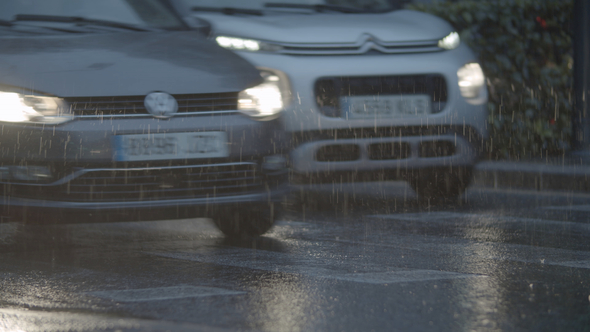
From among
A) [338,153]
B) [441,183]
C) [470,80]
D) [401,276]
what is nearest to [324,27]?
[338,153]

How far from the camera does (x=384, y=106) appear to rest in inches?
275

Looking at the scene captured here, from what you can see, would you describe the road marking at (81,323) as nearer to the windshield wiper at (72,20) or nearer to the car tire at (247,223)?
the car tire at (247,223)

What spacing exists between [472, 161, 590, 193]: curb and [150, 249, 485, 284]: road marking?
3605 mm

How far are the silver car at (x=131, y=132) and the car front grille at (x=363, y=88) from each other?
1.43m

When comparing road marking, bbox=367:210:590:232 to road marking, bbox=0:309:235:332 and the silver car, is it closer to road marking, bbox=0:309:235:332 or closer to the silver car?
the silver car

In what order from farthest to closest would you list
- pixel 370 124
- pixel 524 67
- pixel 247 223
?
1. pixel 524 67
2. pixel 370 124
3. pixel 247 223

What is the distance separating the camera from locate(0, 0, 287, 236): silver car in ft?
16.5

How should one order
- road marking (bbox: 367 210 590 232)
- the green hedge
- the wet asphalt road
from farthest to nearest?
the green hedge
road marking (bbox: 367 210 590 232)
the wet asphalt road

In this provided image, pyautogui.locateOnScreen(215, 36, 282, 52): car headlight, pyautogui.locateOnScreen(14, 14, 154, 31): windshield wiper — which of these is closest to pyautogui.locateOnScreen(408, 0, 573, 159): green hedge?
pyautogui.locateOnScreen(215, 36, 282, 52): car headlight

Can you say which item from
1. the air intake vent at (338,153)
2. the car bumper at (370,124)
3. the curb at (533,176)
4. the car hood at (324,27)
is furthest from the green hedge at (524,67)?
the air intake vent at (338,153)

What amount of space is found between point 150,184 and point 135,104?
42 centimetres

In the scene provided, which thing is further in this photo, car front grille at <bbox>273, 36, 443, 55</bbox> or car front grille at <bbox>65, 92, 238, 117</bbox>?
car front grille at <bbox>273, 36, 443, 55</bbox>

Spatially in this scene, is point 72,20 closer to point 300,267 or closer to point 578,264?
point 300,267

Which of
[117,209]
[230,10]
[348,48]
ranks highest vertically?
[230,10]
